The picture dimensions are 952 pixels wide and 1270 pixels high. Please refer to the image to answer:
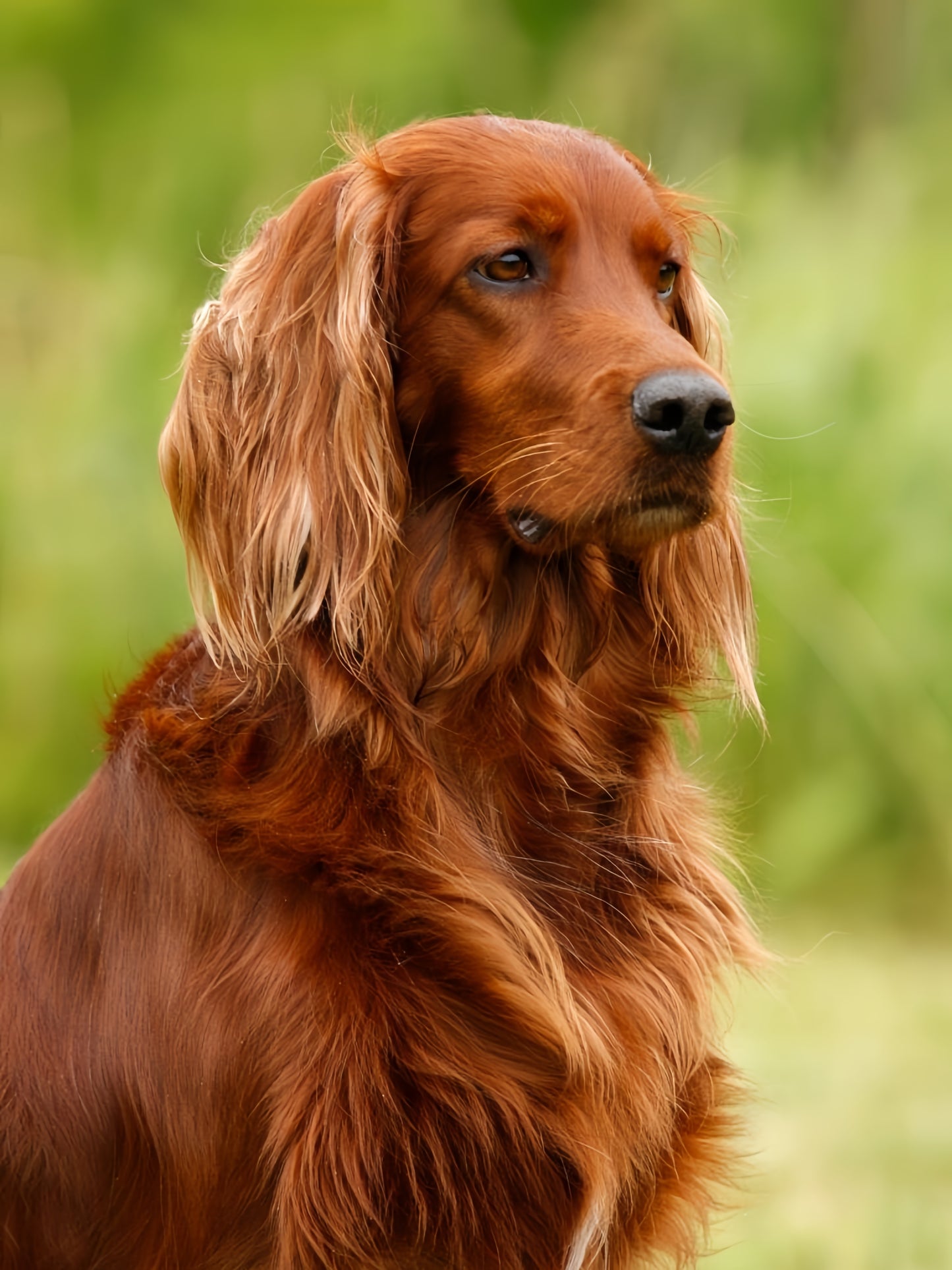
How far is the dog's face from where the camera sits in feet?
→ 9.64

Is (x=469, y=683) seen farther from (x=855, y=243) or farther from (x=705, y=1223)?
(x=855, y=243)

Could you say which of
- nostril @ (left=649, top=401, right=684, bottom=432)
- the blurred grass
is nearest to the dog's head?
nostril @ (left=649, top=401, right=684, bottom=432)

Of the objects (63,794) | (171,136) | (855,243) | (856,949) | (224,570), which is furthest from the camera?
(171,136)

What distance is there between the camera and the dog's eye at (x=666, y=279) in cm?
336

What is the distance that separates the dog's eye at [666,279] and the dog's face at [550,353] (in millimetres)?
48

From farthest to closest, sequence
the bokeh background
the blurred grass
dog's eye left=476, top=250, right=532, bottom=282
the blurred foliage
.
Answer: the blurred foliage < the bokeh background < the blurred grass < dog's eye left=476, top=250, right=532, bottom=282

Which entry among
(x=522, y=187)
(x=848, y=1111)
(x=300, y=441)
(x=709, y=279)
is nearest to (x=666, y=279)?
(x=522, y=187)

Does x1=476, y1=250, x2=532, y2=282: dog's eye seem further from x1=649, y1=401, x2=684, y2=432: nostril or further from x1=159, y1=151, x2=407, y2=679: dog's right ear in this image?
x1=649, y1=401, x2=684, y2=432: nostril

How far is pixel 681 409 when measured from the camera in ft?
9.49

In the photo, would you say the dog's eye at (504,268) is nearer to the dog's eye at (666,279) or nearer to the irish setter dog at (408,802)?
the irish setter dog at (408,802)

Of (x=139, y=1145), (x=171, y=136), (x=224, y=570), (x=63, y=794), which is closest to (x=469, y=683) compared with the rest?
(x=224, y=570)

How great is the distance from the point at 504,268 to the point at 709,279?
183 inches

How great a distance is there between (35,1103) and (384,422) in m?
1.45

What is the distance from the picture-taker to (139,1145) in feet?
9.86
